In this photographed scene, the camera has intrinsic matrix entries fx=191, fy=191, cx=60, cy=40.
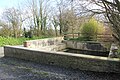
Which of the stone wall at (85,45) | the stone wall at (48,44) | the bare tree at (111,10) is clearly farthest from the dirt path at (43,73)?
the stone wall at (85,45)

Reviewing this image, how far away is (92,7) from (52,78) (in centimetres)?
338

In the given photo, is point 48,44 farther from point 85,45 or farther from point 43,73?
point 43,73

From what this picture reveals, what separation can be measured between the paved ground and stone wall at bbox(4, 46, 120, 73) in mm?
272

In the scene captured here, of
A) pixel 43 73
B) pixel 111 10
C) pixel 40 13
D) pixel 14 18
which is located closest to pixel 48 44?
pixel 43 73

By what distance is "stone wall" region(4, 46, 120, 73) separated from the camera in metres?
8.30

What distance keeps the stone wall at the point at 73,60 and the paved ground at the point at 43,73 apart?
0.89 feet

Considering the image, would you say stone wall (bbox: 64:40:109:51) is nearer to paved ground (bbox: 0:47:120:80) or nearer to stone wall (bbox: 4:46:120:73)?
stone wall (bbox: 4:46:120:73)

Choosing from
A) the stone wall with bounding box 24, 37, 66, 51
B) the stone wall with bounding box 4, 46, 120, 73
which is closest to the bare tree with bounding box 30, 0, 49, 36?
the stone wall with bounding box 24, 37, 66, 51

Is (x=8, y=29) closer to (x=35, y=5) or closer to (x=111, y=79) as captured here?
(x=35, y=5)

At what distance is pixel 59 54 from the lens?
→ 9.74 m

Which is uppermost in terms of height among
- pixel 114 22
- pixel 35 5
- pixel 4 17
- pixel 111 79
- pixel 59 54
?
pixel 35 5

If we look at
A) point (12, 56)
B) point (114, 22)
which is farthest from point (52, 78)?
point (12, 56)

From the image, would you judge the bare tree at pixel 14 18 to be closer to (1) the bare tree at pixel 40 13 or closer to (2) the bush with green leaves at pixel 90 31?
(1) the bare tree at pixel 40 13

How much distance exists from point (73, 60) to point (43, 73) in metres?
1.59
